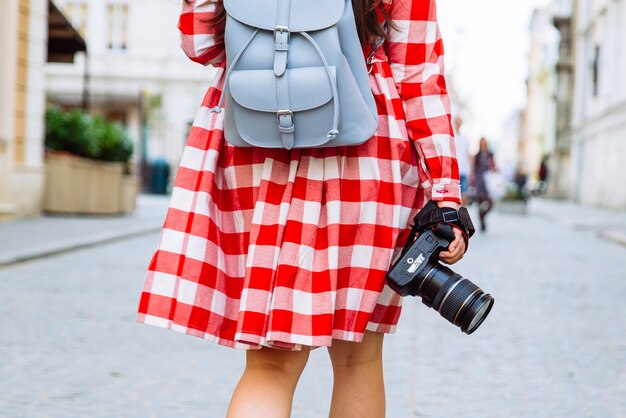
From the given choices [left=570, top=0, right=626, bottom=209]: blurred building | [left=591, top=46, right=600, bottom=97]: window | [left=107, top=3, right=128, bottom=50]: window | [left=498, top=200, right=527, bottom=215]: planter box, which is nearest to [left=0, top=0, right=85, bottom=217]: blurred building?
[left=498, top=200, right=527, bottom=215]: planter box

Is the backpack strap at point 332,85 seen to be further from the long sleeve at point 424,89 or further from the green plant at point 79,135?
the green plant at point 79,135

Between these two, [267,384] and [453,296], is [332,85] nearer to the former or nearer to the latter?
[453,296]

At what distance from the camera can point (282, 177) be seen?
6.64ft

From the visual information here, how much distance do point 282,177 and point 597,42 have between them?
3435 cm

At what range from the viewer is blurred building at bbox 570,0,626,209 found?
29.0m

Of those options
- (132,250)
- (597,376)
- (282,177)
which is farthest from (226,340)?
(132,250)

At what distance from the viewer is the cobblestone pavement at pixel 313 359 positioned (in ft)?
12.1

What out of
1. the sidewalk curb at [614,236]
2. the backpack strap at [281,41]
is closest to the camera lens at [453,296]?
the backpack strap at [281,41]

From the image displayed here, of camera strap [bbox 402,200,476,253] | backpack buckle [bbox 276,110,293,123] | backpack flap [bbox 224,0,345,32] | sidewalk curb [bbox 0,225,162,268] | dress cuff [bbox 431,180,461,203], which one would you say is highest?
backpack flap [bbox 224,0,345,32]

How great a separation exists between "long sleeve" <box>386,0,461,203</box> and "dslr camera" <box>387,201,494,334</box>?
0.28ft

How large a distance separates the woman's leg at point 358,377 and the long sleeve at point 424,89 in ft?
1.38

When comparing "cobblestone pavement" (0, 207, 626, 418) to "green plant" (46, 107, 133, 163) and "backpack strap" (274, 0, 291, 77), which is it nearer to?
"backpack strap" (274, 0, 291, 77)

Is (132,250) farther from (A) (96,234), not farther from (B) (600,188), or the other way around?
(B) (600,188)

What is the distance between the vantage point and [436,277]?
79.7 inches
